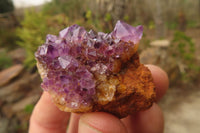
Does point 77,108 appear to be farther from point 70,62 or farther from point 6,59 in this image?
point 6,59

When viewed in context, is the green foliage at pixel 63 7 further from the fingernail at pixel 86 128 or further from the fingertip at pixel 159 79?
the fingernail at pixel 86 128

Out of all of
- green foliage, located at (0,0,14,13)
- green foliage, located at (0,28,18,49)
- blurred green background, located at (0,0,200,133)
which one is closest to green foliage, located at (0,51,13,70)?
blurred green background, located at (0,0,200,133)

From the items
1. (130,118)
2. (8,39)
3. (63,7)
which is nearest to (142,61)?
(130,118)

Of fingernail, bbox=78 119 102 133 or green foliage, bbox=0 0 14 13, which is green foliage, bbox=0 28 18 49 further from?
fingernail, bbox=78 119 102 133

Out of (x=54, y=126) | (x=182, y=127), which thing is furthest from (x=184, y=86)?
(x=54, y=126)

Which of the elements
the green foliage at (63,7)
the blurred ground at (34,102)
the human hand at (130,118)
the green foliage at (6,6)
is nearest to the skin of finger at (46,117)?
the human hand at (130,118)
